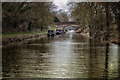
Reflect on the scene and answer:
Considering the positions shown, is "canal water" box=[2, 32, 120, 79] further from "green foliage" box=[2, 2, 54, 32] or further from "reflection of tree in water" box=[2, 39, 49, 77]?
"green foliage" box=[2, 2, 54, 32]

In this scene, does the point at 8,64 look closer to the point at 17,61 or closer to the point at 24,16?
the point at 17,61

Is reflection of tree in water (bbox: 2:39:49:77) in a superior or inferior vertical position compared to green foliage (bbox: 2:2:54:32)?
inferior

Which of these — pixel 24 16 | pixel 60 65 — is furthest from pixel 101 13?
pixel 60 65

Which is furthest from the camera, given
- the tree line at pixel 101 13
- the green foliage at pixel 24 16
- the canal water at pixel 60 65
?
the green foliage at pixel 24 16

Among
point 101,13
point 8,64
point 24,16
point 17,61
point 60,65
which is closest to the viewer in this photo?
point 60,65

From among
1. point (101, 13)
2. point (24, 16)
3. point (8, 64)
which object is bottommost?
point (8, 64)

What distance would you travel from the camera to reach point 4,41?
34.4 meters

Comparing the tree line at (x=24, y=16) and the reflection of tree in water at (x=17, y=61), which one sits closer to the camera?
the reflection of tree in water at (x=17, y=61)

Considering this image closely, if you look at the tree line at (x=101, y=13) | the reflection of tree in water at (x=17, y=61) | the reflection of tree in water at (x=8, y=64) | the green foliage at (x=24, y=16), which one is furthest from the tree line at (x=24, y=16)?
the reflection of tree in water at (x=8, y=64)

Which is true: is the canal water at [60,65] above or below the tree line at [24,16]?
below

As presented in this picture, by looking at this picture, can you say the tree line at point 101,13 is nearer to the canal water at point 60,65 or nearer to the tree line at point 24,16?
the canal water at point 60,65

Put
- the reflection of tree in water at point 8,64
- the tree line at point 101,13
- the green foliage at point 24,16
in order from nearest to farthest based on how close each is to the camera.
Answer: the reflection of tree in water at point 8,64, the tree line at point 101,13, the green foliage at point 24,16

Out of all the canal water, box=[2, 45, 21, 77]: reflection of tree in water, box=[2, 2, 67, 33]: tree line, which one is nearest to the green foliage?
box=[2, 2, 67, 33]: tree line

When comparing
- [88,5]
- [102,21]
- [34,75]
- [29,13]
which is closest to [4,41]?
[88,5]
